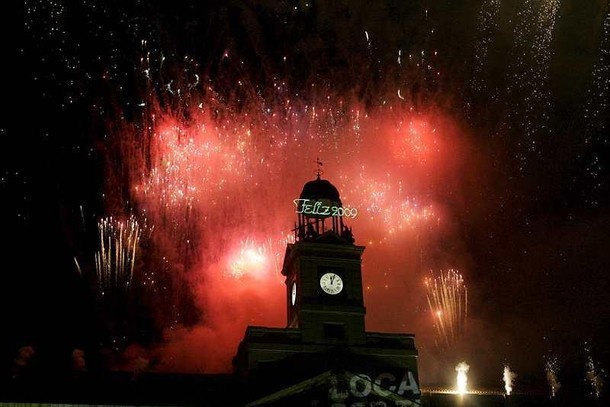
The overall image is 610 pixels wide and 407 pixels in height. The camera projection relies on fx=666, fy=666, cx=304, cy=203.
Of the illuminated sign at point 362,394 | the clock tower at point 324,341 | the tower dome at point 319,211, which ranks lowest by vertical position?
the illuminated sign at point 362,394

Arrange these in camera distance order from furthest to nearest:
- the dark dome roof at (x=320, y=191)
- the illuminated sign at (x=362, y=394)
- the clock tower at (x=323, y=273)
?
the dark dome roof at (x=320, y=191) → the clock tower at (x=323, y=273) → the illuminated sign at (x=362, y=394)

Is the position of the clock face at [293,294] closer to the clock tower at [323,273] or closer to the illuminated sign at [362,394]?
the clock tower at [323,273]

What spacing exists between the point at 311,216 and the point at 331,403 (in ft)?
43.3

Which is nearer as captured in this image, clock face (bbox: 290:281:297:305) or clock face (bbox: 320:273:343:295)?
clock face (bbox: 320:273:343:295)

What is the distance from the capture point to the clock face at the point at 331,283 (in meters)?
43.3

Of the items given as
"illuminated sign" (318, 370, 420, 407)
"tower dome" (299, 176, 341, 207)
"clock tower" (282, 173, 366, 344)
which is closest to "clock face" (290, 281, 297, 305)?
"clock tower" (282, 173, 366, 344)

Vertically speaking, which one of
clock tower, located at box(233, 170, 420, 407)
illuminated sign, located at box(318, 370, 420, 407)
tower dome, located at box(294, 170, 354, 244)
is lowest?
illuminated sign, located at box(318, 370, 420, 407)

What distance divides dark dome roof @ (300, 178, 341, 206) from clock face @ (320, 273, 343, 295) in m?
4.98

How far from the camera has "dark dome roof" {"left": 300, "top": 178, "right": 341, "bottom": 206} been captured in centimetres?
4494

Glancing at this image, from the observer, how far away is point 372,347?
42.5 meters

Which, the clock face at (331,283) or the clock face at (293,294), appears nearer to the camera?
the clock face at (331,283)

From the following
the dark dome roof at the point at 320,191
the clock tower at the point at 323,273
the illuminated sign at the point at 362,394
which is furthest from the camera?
the dark dome roof at the point at 320,191

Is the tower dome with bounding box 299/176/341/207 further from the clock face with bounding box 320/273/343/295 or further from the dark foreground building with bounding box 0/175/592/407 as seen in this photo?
the clock face with bounding box 320/273/343/295

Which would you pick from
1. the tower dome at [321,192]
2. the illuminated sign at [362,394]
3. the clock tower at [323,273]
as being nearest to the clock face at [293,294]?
the clock tower at [323,273]
